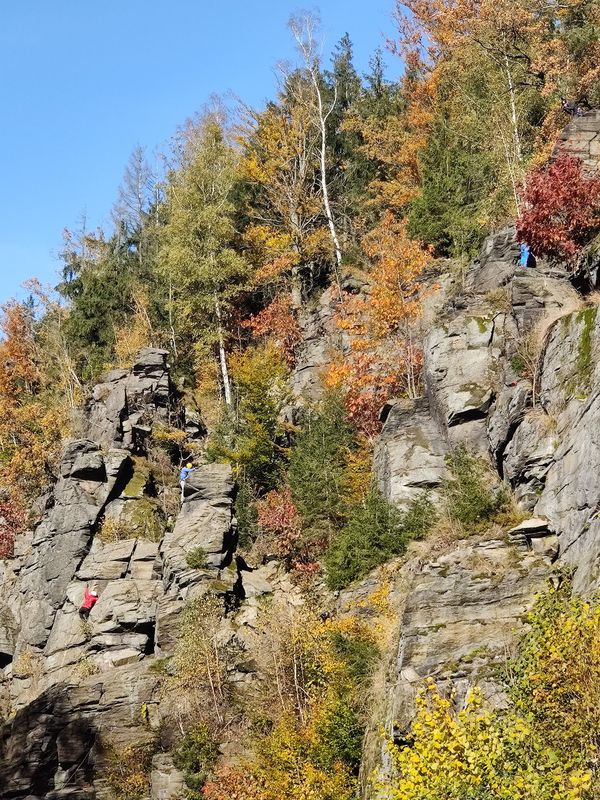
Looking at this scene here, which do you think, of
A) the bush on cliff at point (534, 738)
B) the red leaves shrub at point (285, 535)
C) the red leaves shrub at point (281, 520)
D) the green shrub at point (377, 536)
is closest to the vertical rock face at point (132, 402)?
the red leaves shrub at point (281, 520)

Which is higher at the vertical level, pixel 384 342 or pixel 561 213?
pixel 561 213

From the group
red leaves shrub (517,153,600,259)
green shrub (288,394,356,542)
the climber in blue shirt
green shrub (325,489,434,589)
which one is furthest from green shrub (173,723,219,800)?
red leaves shrub (517,153,600,259)

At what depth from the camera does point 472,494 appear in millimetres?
22844

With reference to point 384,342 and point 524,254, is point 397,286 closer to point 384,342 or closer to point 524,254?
point 384,342

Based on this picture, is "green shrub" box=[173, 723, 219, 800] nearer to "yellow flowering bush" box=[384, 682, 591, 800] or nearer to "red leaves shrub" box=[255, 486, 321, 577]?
"red leaves shrub" box=[255, 486, 321, 577]

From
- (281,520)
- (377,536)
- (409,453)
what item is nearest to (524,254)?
(409,453)

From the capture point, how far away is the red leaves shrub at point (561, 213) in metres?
25.9

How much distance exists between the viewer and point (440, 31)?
49.4 m

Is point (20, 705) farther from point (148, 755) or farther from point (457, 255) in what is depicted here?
point (457, 255)

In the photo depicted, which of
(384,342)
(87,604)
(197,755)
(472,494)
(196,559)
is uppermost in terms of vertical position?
(384,342)

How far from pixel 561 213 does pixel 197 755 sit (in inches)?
783

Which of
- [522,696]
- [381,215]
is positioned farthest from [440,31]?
[522,696]

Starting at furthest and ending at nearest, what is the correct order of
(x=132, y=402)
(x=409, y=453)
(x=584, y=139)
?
1. (x=132, y=402)
2. (x=584, y=139)
3. (x=409, y=453)

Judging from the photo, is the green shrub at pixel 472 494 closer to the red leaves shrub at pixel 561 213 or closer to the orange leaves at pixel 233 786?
the red leaves shrub at pixel 561 213
